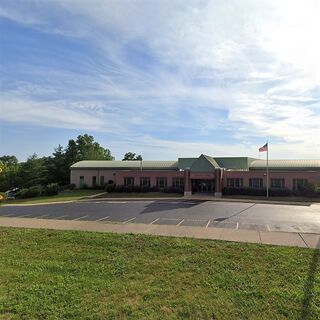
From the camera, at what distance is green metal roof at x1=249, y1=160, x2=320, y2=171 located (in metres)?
48.0

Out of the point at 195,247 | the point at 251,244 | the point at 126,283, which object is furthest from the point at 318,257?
the point at 126,283

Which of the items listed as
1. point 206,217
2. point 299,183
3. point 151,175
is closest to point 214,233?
point 206,217

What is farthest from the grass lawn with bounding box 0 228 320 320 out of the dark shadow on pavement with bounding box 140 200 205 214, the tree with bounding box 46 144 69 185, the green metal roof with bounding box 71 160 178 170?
the tree with bounding box 46 144 69 185

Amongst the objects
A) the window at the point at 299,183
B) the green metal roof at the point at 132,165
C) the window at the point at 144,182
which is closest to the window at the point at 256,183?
the window at the point at 299,183

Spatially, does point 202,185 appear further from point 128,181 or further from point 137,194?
point 128,181

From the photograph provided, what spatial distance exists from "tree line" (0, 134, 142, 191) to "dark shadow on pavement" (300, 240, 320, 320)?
183 ft

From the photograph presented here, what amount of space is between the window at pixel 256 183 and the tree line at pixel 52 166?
39.8m

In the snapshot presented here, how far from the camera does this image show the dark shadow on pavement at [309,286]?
6.48m

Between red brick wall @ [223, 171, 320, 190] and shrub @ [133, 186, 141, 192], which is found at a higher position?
red brick wall @ [223, 171, 320, 190]

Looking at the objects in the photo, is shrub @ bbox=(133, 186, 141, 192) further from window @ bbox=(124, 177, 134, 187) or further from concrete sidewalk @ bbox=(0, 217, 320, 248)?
concrete sidewalk @ bbox=(0, 217, 320, 248)

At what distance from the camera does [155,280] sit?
8305mm

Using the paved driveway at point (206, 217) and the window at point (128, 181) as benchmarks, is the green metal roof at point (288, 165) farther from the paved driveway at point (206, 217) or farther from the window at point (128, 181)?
the paved driveway at point (206, 217)

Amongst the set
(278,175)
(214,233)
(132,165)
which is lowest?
(214,233)

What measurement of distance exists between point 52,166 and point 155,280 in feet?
225
